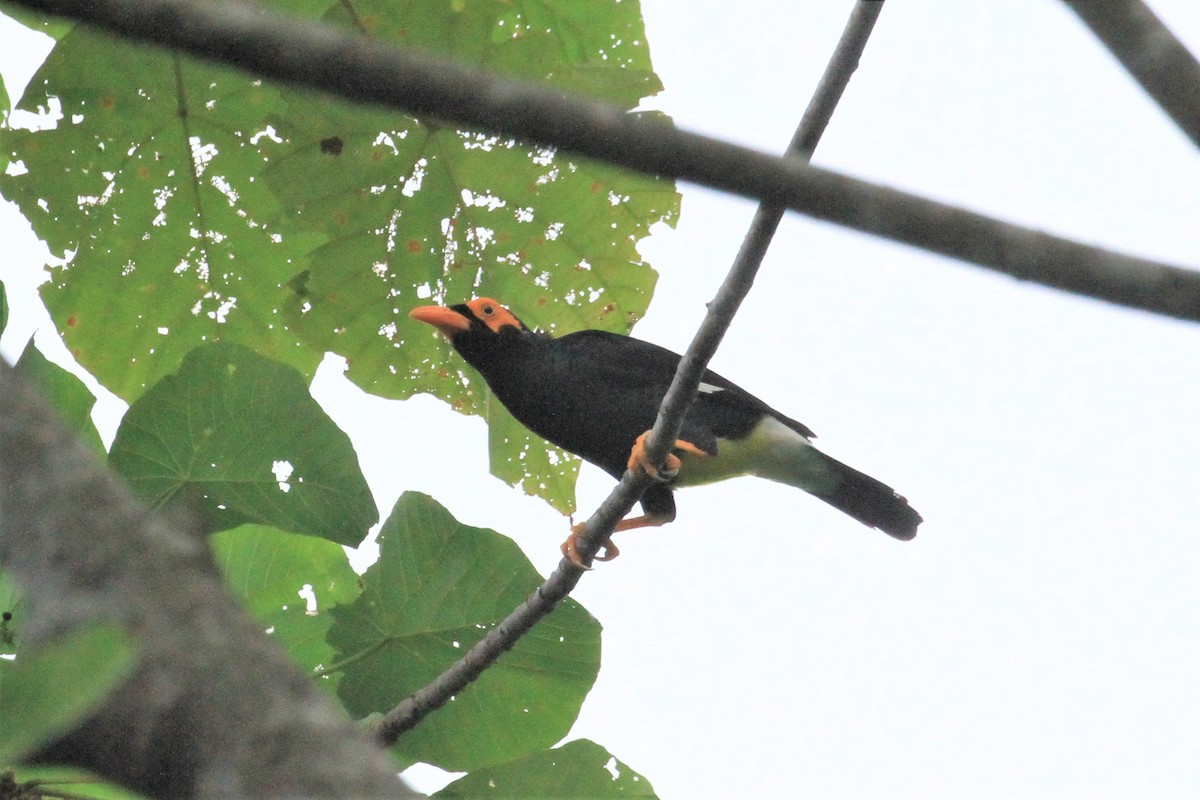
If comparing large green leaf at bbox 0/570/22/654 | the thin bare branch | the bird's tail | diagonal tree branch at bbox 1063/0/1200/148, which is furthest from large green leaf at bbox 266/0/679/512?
the thin bare branch

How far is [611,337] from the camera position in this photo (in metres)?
5.50

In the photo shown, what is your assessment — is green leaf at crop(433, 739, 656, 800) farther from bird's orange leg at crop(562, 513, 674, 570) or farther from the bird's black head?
the bird's black head

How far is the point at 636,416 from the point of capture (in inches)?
205

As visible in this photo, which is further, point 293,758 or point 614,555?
point 614,555

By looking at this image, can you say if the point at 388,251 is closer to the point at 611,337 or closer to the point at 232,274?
the point at 232,274

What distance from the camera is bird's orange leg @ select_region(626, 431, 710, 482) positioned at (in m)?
3.49

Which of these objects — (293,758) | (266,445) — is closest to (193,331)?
(266,445)

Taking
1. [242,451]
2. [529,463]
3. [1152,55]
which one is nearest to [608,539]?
[529,463]

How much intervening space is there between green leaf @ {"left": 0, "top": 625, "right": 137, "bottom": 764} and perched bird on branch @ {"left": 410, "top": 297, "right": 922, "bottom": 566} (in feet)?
13.2

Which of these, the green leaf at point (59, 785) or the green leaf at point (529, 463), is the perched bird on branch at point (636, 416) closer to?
the green leaf at point (529, 463)

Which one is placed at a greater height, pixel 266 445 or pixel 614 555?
pixel 614 555

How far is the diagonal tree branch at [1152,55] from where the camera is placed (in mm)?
1227

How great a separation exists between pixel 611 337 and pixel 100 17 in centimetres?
452

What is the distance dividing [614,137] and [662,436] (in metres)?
2.48
